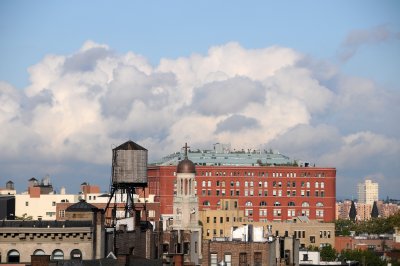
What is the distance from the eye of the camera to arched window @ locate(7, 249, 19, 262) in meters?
97.2

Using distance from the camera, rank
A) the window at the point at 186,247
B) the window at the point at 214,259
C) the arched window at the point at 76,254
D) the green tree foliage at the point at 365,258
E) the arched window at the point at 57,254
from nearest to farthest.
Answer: the arched window at the point at 76,254 < the arched window at the point at 57,254 < the window at the point at 214,259 < the window at the point at 186,247 < the green tree foliage at the point at 365,258

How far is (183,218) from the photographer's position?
15162cm

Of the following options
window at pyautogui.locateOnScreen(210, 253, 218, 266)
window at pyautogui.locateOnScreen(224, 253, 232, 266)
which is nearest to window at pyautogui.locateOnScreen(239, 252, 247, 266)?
window at pyautogui.locateOnScreen(224, 253, 232, 266)

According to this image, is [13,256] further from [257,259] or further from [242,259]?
[242,259]

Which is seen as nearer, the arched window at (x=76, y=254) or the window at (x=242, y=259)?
the arched window at (x=76, y=254)

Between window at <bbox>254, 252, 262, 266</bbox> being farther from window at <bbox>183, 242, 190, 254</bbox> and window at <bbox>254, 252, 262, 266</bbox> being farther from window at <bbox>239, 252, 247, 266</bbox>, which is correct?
window at <bbox>183, 242, 190, 254</bbox>

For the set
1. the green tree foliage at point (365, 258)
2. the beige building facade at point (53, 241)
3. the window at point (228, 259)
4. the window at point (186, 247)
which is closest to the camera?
the beige building facade at point (53, 241)

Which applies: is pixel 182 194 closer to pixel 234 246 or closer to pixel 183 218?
pixel 183 218

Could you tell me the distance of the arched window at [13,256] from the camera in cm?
9725

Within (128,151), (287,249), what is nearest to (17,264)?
(287,249)

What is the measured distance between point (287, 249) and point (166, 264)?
30.6m

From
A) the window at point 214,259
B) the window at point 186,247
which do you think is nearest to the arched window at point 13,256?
the window at point 214,259

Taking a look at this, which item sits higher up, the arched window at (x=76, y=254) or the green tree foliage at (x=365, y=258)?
the green tree foliage at (x=365, y=258)

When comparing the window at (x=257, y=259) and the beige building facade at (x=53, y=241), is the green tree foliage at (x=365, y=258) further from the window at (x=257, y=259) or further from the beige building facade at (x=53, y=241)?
the beige building facade at (x=53, y=241)
